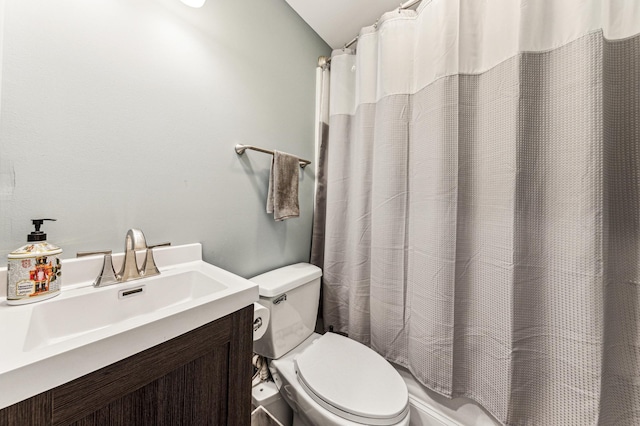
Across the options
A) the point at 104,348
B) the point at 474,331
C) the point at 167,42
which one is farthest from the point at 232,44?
the point at 474,331

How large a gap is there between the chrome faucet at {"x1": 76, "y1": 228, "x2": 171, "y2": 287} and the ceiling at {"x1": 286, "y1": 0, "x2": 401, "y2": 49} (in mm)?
1418

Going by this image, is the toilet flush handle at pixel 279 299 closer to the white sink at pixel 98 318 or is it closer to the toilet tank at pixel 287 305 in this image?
the toilet tank at pixel 287 305

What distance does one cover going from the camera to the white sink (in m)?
0.36

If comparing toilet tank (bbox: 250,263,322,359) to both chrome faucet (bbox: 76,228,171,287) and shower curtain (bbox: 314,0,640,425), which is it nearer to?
shower curtain (bbox: 314,0,640,425)

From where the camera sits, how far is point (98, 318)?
2.07 feet

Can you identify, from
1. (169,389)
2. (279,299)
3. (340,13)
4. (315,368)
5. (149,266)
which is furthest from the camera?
(340,13)

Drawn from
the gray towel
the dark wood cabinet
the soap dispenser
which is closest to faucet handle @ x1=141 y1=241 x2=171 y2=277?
the soap dispenser

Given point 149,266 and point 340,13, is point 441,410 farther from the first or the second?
point 340,13

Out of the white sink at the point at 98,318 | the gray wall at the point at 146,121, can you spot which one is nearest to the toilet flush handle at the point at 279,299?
the gray wall at the point at 146,121

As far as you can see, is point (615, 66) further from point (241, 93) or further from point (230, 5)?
point (230, 5)

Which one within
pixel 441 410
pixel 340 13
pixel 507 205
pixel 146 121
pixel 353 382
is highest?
pixel 340 13

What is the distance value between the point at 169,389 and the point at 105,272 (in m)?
0.43

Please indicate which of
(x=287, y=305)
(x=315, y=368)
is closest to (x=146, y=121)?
(x=287, y=305)

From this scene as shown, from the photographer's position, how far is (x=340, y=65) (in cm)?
139
